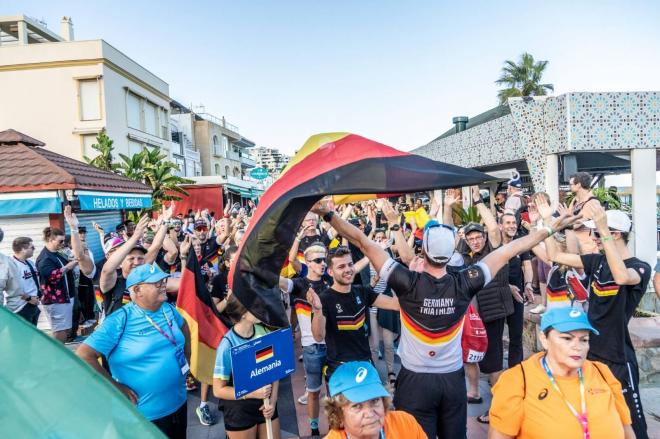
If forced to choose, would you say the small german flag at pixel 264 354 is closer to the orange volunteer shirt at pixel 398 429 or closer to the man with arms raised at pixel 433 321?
the orange volunteer shirt at pixel 398 429

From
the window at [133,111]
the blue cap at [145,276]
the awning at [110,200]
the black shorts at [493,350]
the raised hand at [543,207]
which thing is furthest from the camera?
the window at [133,111]

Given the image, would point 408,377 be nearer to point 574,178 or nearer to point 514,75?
point 574,178

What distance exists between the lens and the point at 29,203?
845 centimetres

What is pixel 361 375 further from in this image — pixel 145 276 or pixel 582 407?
pixel 145 276

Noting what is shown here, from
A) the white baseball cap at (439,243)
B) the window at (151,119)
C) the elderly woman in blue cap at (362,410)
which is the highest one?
the window at (151,119)

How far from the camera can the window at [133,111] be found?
27.9m

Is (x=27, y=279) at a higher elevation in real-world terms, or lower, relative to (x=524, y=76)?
lower

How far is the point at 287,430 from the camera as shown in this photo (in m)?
4.68

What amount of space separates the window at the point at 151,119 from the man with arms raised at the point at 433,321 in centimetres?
3077

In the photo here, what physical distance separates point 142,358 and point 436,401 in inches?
81.2

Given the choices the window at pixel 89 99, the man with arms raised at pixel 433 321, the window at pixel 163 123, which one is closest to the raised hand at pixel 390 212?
the man with arms raised at pixel 433 321

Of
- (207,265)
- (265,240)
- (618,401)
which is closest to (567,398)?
(618,401)

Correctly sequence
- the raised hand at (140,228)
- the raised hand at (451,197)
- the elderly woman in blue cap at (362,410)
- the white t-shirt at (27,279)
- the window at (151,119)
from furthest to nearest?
1. the window at (151,119)
2. the white t-shirt at (27,279)
3. the raised hand at (140,228)
4. the raised hand at (451,197)
5. the elderly woman in blue cap at (362,410)

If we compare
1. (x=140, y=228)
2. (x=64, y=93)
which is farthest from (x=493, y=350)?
(x=64, y=93)
